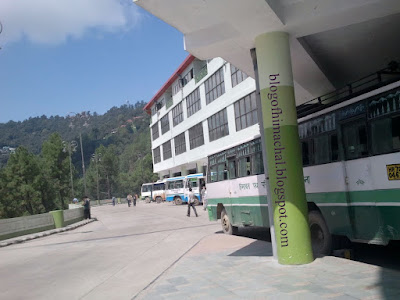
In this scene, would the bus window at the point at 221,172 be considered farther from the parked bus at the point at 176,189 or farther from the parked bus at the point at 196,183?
the parked bus at the point at 176,189

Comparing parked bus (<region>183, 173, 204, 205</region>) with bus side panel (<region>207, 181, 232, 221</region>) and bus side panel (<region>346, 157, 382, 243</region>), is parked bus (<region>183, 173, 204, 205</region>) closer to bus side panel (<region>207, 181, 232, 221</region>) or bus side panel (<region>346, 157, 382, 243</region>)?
bus side panel (<region>207, 181, 232, 221</region>)

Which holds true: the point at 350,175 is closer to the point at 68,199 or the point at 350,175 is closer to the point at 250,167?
the point at 250,167

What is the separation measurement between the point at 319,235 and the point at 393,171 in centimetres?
282

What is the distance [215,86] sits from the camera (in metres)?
35.8

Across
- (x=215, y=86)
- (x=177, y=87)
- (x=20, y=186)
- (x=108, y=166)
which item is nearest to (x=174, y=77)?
(x=177, y=87)

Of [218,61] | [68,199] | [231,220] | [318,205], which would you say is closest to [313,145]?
[318,205]

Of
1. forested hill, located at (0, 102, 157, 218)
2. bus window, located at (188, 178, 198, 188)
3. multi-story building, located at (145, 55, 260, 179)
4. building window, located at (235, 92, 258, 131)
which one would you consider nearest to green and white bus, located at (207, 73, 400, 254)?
multi-story building, located at (145, 55, 260, 179)

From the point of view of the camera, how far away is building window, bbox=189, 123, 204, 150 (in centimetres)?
4019

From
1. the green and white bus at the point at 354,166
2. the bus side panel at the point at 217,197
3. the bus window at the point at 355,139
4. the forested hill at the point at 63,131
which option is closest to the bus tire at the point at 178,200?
the bus side panel at the point at 217,197

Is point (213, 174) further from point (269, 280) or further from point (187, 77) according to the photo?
point (187, 77)

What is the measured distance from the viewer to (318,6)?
24.1 feet

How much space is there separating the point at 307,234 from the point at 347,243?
2.07 meters

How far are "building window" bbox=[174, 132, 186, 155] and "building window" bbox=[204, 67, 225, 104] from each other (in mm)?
9059

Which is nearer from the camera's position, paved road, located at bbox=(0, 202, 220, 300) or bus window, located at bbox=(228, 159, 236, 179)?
paved road, located at bbox=(0, 202, 220, 300)
